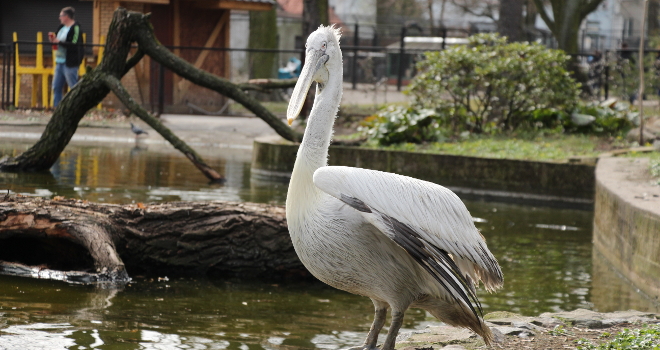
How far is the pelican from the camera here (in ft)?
12.6

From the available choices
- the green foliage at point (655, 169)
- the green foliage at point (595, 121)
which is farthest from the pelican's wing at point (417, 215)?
the green foliage at point (595, 121)

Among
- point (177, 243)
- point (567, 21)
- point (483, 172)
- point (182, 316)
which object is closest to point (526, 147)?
point (483, 172)

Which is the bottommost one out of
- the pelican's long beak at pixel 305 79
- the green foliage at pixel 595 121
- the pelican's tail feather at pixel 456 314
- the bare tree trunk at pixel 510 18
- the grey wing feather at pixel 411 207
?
the pelican's tail feather at pixel 456 314

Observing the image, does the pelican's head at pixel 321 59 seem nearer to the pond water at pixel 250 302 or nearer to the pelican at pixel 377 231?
the pelican at pixel 377 231

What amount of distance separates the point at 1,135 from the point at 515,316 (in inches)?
501

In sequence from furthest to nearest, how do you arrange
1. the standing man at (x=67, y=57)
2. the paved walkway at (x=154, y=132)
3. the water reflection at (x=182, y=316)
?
the standing man at (x=67, y=57), the paved walkway at (x=154, y=132), the water reflection at (x=182, y=316)

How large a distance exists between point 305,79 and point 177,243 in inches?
113

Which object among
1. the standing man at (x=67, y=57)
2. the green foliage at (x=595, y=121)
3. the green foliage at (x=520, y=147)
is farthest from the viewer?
the standing man at (x=67, y=57)

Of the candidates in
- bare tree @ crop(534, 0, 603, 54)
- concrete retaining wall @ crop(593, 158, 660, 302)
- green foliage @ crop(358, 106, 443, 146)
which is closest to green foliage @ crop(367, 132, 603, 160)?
green foliage @ crop(358, 106, 443, 146)

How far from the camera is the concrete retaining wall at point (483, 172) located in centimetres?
1101

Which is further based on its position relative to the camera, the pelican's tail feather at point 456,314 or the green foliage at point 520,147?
the green foliage at point 520,147

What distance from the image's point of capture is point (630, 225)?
7.09 m

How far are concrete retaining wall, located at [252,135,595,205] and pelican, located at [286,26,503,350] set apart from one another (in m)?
7.07

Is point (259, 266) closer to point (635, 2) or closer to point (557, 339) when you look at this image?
point (557, 339)
